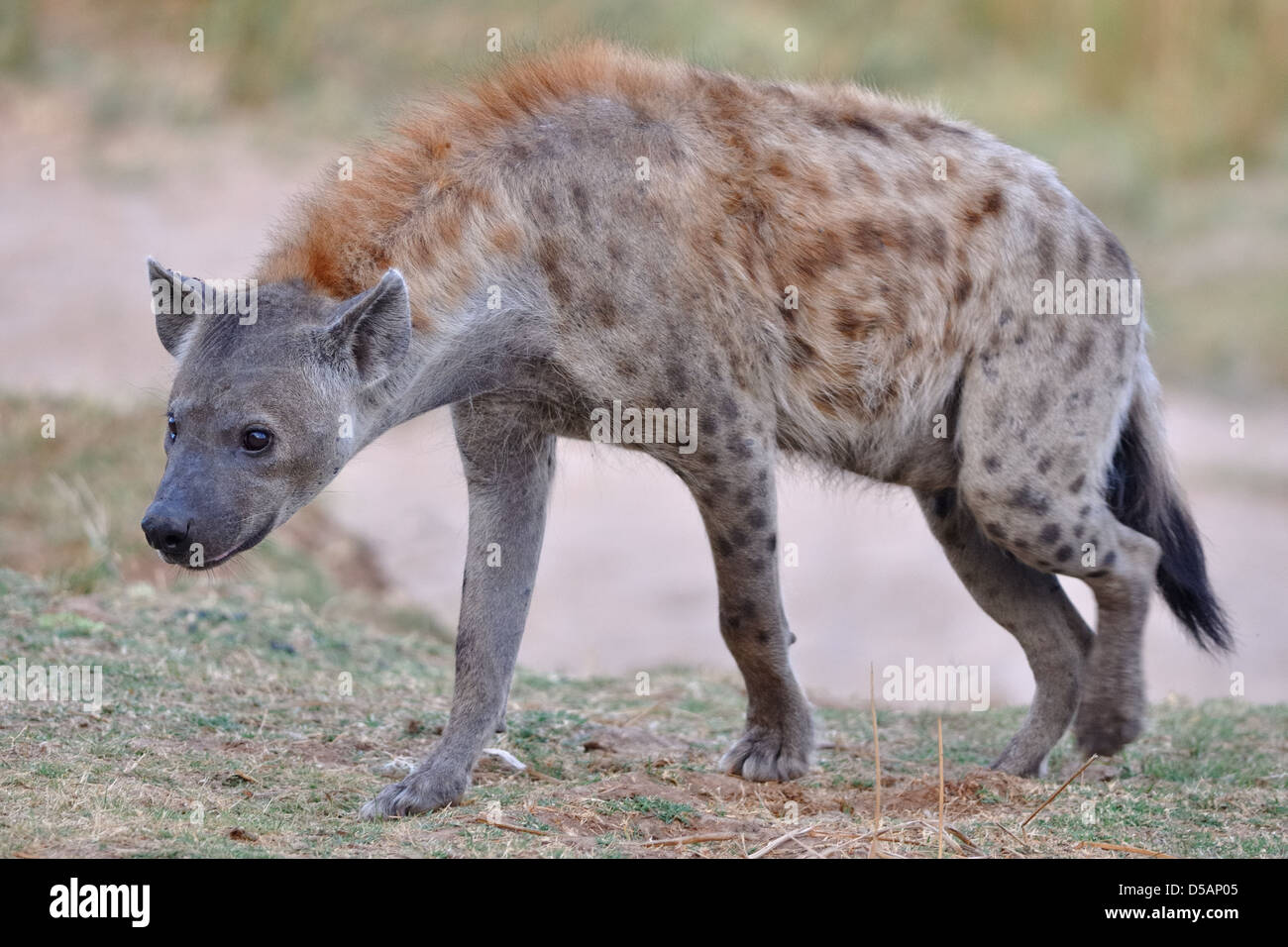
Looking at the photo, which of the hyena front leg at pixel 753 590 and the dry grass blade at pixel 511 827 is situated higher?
→ the hyena front leg at pixel 753 590

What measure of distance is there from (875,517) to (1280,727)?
4170 millimetres

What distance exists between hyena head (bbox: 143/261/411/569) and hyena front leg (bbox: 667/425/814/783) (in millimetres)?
803

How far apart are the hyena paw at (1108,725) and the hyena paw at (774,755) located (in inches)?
26.4

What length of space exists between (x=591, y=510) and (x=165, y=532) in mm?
5593

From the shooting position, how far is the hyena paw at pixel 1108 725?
13.4 feet

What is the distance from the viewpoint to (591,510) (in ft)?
29.0

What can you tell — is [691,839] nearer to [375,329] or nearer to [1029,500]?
[375,329]

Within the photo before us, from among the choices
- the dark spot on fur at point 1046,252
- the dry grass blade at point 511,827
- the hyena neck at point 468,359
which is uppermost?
the dark spot on fur at point 1046,252

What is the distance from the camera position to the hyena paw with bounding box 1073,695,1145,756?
408cm

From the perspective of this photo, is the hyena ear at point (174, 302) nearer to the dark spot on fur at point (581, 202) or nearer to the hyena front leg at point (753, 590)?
the dark spot on fur at point (581, 202)

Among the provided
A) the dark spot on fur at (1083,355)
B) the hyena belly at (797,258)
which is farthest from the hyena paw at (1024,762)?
the dark spot on fur at (1083,355)

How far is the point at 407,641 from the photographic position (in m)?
5.77

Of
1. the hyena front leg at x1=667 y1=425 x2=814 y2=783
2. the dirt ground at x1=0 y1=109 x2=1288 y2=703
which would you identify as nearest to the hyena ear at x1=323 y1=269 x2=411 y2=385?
the hyena front leg at x1=667 y1=425 x2=814 y2=783
